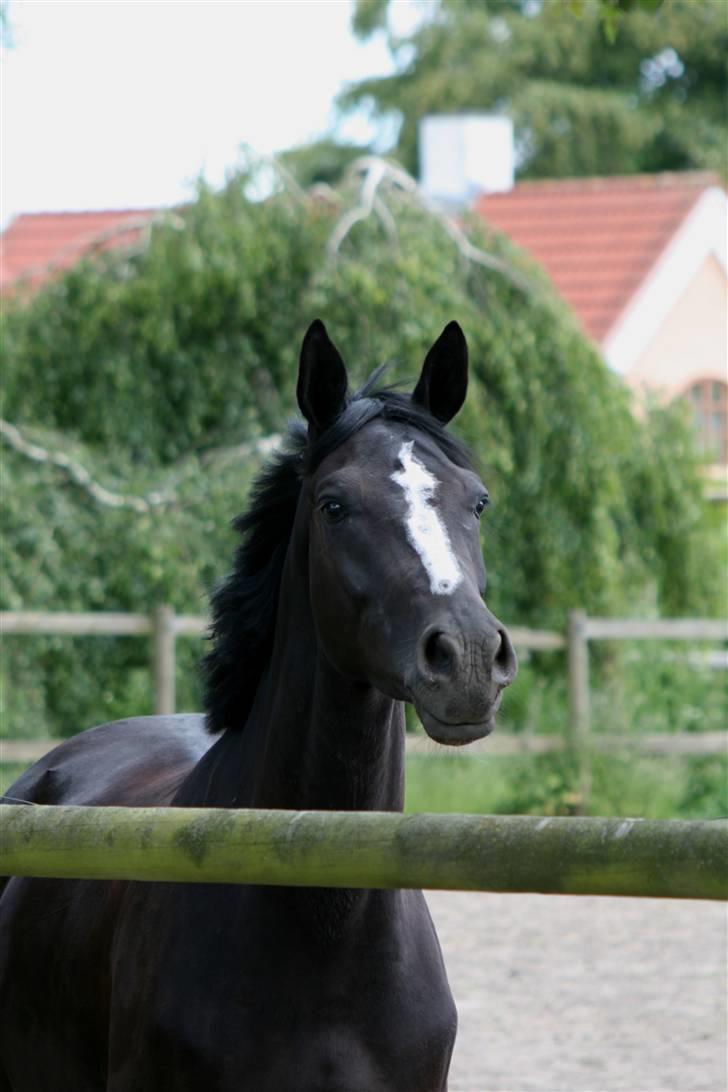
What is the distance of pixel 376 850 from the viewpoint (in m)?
2.67

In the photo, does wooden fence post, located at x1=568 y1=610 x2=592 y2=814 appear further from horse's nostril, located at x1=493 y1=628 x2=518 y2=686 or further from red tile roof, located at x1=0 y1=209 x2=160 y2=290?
red tile roof, located at x1=0 y1=209 x2=160 y2=290

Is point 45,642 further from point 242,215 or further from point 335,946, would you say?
point 335,946

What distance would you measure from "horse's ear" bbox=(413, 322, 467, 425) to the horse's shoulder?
3.30 feet

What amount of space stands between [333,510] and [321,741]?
407 millimetres

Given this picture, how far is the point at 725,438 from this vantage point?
80.2ft

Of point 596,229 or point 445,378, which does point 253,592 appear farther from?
point 596,229

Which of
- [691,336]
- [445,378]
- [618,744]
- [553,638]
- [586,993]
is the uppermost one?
[445,378]

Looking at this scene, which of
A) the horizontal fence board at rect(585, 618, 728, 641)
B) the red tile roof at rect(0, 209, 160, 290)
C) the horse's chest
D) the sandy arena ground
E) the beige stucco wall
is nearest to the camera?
the horse's chest

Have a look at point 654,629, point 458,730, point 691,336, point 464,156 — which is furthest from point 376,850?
point 464,156

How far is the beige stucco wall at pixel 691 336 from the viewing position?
22.9 m

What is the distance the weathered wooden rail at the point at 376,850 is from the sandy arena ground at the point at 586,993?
3389 millimetres

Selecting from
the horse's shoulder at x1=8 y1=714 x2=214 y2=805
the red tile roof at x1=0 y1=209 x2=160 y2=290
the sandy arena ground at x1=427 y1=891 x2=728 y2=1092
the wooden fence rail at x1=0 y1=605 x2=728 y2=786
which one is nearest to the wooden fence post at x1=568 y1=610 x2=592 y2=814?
the wooden fence rail at x1=0 y1=605 x2=728 y2=786

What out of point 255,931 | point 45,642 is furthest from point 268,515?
point 45,642

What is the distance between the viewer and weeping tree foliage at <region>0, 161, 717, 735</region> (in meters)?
11.3
